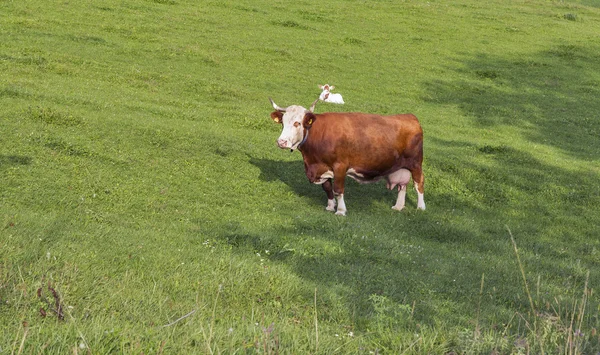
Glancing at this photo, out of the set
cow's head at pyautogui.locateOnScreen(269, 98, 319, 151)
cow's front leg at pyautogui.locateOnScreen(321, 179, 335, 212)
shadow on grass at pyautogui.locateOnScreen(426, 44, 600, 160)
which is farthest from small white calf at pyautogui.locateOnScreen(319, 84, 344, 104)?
cow's head at pyautogui.locateOnScreen(269, 98, 319, 151)

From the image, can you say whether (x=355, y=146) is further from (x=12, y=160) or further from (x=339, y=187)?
(x=12, y=160)

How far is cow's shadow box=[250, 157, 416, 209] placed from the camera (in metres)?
14.5

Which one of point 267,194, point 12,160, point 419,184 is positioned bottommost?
point 267,194

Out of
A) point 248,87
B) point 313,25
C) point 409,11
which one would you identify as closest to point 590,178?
point 248,87

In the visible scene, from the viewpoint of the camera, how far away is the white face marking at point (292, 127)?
12.9 meters

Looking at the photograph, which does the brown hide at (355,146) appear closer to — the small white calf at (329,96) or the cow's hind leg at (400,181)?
the cow's hind leg at (400,181)

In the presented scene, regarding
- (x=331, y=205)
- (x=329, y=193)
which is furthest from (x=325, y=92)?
(x=331, y=205)

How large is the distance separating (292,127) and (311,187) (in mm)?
2416

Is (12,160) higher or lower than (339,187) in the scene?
lower

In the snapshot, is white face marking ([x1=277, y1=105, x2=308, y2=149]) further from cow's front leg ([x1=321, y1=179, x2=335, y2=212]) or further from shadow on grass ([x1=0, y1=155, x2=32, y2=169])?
shadow on grass ([x1=0, y1=155, x2=32, y2=169])

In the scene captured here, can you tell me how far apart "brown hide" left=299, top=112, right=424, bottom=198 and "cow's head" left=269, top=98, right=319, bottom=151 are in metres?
0.15

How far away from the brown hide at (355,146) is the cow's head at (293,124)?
0.15 metres

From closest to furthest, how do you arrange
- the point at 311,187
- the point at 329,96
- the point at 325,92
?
the point at 311,187, the point at 329,96, the point at 325,92

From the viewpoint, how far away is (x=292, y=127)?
1298cm
